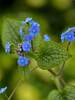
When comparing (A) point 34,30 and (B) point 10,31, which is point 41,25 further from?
(A) point 34,30

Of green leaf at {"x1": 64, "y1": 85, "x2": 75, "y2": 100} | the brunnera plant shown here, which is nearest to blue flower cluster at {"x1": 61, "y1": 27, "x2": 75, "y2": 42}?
the brunnera plant

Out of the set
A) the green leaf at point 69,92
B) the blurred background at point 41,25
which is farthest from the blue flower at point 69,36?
the blurred background at point 41,25

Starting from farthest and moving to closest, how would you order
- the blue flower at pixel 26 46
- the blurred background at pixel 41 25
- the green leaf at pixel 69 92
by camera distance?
the blurred background at pixel 41 25 < the green leaf at pixel 69 92 < the blue flower at pixel 26 46

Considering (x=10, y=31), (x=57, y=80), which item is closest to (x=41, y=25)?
(x=10, y=31)

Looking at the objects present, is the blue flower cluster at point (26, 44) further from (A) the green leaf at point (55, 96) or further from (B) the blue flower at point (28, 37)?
(A) the green leaf at point (55, 96)

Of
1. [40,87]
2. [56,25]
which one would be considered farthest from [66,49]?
[56,25]

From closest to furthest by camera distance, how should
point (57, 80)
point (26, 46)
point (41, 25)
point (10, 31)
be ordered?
point (26, 46) < point (57, 80) < point (10, 31) < point (41, 25)

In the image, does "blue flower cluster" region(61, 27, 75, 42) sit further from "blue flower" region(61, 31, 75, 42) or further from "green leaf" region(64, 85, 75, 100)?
"green leaf" region(64, 85, 75, 100)
